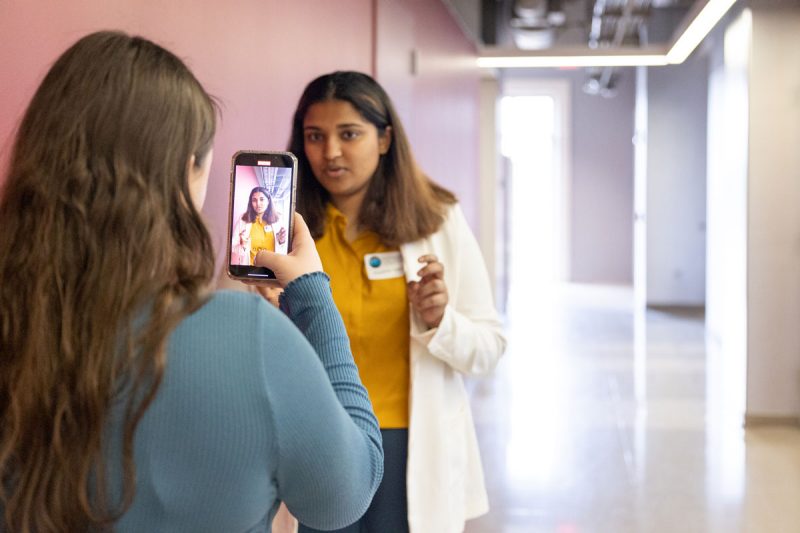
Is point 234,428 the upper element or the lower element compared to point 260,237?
lower

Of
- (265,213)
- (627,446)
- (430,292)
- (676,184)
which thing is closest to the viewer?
(265,213)

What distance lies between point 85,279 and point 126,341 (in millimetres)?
72

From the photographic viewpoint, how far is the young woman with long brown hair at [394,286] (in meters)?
2.29

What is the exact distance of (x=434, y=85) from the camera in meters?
6.08

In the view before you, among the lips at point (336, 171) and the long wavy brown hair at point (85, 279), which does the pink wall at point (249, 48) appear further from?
the lips at point (336, 171)

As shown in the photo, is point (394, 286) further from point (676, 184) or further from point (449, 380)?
point (676, 184)

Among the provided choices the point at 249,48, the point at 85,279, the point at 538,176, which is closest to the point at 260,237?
the point at 85,279

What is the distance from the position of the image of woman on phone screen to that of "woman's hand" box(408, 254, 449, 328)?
731 mm

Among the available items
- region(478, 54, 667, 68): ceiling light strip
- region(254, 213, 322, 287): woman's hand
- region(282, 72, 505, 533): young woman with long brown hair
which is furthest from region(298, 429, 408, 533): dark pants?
region(478, 54, 667, 68): ceiling light strip

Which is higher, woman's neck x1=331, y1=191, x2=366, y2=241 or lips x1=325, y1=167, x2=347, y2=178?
lips x1=325, y1=167, x2=347, y2=178

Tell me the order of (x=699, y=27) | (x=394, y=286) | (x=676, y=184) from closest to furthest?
(x=394, y=286) < (x=699, y=27) < (x=676, y=184)

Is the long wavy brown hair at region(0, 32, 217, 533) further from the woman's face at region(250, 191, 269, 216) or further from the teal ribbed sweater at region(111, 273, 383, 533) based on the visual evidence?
the woman's face at region(250, 191, 269, 216)

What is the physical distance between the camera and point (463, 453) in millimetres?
2441

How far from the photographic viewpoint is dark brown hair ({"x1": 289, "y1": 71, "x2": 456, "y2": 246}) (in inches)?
92.4
